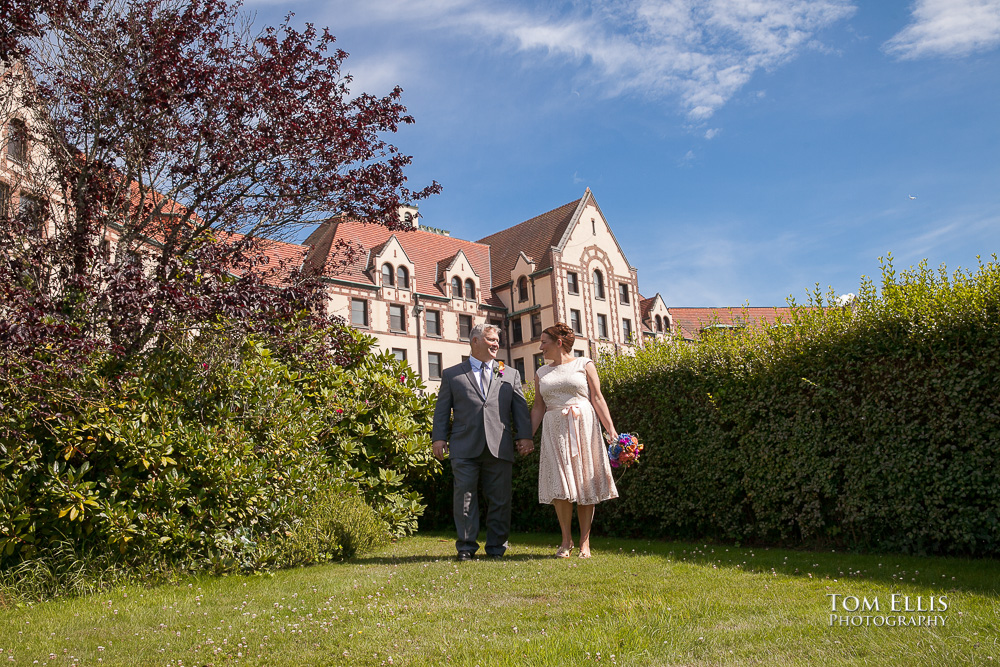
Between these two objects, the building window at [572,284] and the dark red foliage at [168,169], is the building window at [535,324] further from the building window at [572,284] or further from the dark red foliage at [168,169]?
the dark red foliage at [168,169]

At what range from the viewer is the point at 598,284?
48.5 meters

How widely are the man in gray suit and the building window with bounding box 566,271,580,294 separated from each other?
Result: 39023mm

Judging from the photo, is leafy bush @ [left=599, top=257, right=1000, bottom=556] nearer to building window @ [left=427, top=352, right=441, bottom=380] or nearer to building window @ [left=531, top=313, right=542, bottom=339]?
building window @ [left=427, top=352, right=441, bottom=380]

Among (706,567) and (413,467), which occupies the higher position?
(413,467)

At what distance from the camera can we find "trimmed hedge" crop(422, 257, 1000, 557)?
19.6 ft

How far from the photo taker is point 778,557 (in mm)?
6395

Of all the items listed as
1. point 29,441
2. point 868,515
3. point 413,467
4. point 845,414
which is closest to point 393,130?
point 413,467

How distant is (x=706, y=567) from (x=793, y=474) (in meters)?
1.72

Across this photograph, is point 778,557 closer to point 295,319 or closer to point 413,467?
point 413,467

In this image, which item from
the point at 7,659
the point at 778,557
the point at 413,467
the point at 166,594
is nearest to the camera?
the point at 7,659

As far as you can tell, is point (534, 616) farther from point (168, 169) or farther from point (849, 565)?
point (168, 169)

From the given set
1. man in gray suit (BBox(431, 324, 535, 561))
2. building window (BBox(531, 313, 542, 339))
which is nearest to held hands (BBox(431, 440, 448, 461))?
man in gray suit (BBox(431, 324, 535, 561))

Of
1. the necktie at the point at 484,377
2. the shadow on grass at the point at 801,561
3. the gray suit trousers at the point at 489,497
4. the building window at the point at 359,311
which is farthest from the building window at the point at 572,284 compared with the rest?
the gray suit trousers at the point at 489,497

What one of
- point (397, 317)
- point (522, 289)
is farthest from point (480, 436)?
point (522, 289)
